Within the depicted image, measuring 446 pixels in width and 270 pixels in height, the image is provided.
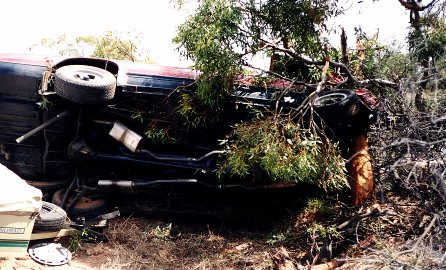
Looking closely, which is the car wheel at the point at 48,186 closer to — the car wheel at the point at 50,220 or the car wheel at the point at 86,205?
the car wheel at the point at 86,205

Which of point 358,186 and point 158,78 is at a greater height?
point 158,78

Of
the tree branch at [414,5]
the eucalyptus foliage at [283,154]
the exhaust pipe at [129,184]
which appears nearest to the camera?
the eucalyptus foliage at [283,154]

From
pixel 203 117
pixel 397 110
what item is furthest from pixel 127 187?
pixel 397 110

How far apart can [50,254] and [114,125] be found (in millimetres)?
1437

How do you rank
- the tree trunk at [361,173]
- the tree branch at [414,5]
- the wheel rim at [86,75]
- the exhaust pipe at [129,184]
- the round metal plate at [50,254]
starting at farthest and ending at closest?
the tree branch at [414,5], the tree trunk at [361,173], the exhaust pipe at [129,184], the wheel rim at [86,75], the round metal plate at [50,254]

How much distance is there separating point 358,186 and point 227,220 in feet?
4.99

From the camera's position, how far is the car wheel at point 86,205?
189 inches

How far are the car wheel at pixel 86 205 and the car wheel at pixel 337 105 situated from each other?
8.31ft

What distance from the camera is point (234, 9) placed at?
477 centimetres

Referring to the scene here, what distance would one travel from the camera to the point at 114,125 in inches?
188

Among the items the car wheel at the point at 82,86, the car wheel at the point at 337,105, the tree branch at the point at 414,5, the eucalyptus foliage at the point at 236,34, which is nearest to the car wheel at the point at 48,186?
the car wheel at the point at 82,86

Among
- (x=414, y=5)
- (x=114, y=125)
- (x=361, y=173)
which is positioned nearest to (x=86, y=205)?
(x=114, y=125)

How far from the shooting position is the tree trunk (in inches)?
195

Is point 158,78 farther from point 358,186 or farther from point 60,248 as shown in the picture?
point 358,186
